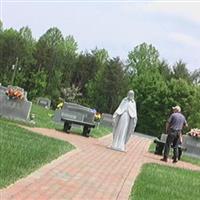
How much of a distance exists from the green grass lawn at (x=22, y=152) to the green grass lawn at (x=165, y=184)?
2078mm

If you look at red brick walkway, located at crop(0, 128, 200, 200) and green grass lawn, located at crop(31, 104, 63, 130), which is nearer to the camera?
red brick walkway, located at crop(0, 128, 200, 200)

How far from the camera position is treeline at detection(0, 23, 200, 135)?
237ft

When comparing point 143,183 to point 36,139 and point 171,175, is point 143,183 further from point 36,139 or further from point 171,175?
point 36,139

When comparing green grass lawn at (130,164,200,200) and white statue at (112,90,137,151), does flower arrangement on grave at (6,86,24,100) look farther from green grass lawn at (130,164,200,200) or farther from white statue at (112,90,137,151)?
green grass lawn at (130,164,200,200)

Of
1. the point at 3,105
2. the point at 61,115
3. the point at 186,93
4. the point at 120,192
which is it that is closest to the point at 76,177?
the point at 120,192

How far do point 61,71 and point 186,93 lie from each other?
24.0m

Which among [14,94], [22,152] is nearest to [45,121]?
[14,94]

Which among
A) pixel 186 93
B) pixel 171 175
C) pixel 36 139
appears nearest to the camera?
pixel 171 175

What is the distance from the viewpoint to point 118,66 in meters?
78.1

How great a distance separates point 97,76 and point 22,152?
66.4 meters

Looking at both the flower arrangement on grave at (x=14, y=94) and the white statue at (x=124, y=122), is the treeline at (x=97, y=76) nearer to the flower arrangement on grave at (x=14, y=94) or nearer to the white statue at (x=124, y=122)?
the flower arrangement on grave at (x=14, y=94)

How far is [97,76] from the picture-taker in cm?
8012

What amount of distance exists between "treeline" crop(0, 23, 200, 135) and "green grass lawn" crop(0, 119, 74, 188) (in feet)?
160

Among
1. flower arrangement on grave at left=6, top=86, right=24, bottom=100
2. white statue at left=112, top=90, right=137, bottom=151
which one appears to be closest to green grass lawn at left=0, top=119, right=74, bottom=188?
white statue at left=112, top=90, right=137, bottom=151
